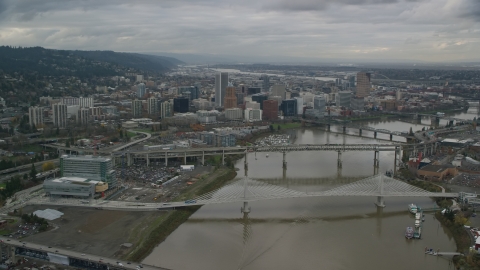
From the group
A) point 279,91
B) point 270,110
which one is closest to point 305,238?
point 270,110

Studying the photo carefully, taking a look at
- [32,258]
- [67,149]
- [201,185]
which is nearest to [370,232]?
[201,185]

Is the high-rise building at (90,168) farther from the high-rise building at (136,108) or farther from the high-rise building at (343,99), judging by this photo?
the high-rise building at (343,99)

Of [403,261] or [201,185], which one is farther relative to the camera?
[201,185]

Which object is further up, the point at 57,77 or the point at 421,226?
the point at 57,77

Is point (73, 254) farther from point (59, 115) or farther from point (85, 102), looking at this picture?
point (85, 102)

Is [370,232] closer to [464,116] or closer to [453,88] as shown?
[464,116]

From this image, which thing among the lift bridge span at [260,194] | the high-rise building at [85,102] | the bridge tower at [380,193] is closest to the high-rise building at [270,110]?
the high-rise building at [85,102]

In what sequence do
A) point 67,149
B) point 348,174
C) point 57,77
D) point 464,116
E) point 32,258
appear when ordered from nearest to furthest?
1. point 32,258
2. point 348,174
3. point 67,149
4. point 464,116
5. point 57,77
